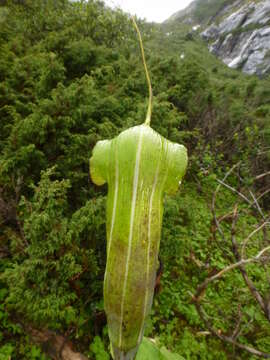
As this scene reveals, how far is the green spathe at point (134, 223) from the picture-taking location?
0.26 metres

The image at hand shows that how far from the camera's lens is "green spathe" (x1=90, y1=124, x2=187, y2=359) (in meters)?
0.26

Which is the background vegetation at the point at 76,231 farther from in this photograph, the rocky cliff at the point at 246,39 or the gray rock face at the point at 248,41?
the gray rock face at the point at 248,41

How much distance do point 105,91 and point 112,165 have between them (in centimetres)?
215

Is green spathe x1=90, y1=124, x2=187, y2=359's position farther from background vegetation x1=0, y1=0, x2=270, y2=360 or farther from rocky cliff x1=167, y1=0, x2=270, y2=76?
rocky cliff x1=167, y1=0, x2=270, y2=76

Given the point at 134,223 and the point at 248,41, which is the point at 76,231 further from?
the point at 248,41

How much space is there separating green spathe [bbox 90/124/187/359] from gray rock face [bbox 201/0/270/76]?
622 inches

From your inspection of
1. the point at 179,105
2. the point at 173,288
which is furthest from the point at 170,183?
the point at 179,105

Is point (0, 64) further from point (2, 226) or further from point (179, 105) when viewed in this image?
point (179, 105)

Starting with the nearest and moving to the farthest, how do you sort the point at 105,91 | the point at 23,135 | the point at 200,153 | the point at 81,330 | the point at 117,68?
the point at 81,330 < the point at 23,135 < the point at 105,91 < the point at 117,68 < the point at 200,153

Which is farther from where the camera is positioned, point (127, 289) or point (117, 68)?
point (117, 68)

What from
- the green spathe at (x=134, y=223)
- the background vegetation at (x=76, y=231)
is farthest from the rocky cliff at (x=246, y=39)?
the green spathe at (x=134, y=223)

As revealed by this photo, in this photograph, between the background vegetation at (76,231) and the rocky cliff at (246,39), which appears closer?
the background vegetation at (76,231)

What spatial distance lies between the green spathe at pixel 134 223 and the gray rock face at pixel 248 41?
15793 mm

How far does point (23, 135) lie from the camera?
1.42 meters
